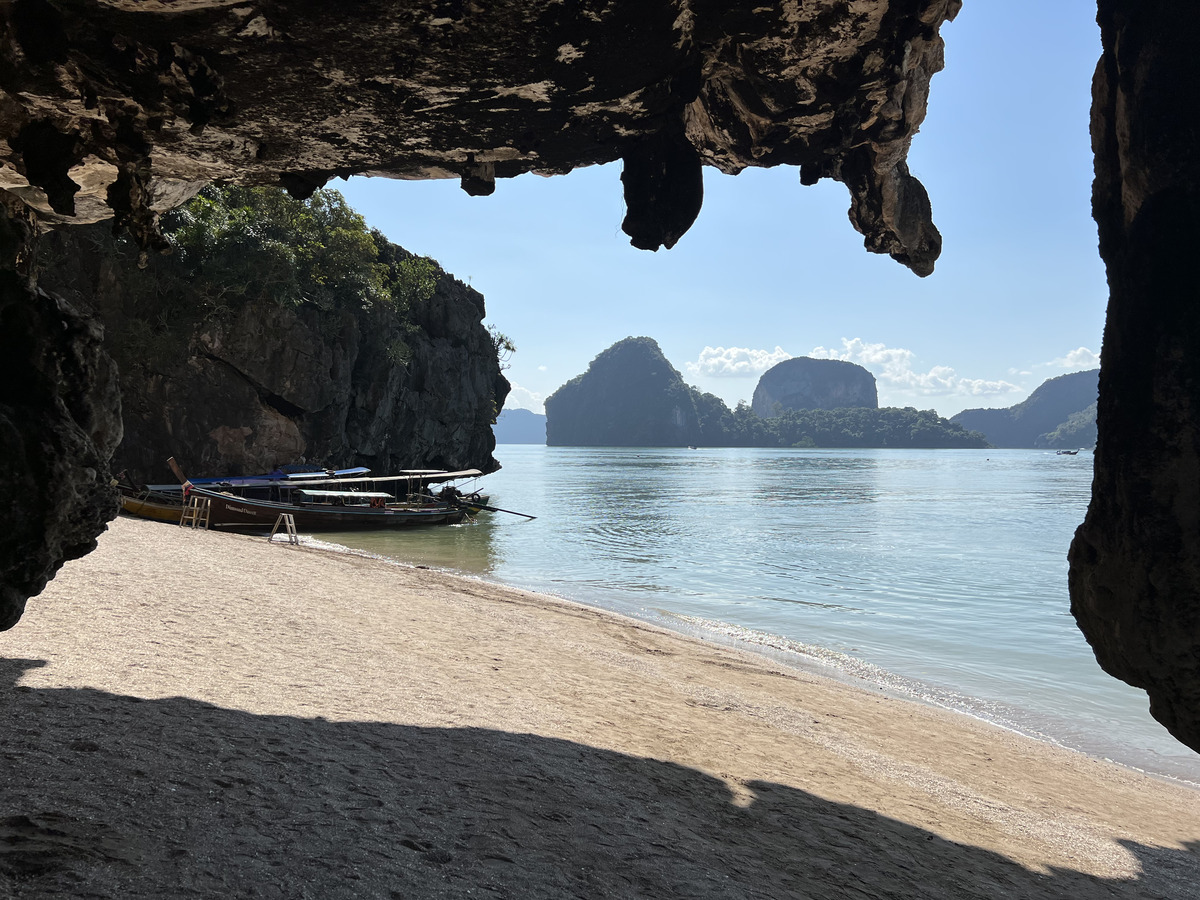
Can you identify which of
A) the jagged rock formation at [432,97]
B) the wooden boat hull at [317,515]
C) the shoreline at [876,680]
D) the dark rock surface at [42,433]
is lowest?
the shoreline at [876,680]

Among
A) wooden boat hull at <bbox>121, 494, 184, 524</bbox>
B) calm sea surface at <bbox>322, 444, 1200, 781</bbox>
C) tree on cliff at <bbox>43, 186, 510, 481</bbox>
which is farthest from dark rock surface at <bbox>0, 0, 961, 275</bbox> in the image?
tree on cliff at <bbox>43, 186, 510, 481</bbox>

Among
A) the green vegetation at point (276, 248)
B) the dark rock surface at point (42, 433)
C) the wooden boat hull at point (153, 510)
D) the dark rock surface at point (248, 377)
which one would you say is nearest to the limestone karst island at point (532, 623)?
the dark rock surface at point (42, 433)

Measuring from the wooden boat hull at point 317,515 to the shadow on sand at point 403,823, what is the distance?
23.1 metres

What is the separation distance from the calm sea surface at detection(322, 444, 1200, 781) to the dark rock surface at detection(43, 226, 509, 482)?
10.3 meters

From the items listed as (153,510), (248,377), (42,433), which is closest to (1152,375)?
(42,433)

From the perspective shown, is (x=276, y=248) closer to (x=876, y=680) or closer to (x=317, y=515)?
(x=317, y=515)

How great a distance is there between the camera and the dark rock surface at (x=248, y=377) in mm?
31906

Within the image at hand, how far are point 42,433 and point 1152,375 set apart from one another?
6.68 meters

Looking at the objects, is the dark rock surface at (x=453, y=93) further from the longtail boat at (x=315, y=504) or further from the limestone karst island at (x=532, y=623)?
the longtail boat at (x=315, y=504)

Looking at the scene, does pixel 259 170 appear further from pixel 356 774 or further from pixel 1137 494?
pixel 1137 494

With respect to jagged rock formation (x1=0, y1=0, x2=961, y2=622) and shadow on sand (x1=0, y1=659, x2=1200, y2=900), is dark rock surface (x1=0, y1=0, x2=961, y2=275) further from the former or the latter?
shadow on sand (x1=0, y1=659, x2=1200, y2=900)

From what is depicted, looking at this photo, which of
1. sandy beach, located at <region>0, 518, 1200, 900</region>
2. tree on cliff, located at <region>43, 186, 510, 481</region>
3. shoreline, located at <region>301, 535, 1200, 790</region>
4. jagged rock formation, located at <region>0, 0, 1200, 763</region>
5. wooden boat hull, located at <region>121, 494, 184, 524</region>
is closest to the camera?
sandy beach, located at <region>0, 518, 1200, 900</region>

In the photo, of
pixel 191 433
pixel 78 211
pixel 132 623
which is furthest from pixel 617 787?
pixel 191 433

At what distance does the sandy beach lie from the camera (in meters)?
3.69
